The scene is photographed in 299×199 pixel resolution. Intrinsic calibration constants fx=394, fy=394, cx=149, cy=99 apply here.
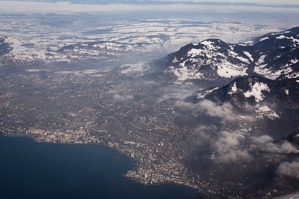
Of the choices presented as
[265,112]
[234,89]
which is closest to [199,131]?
[265,112]

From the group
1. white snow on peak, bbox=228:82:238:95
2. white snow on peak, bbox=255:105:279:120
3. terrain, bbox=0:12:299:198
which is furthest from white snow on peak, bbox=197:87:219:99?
white snow on peak, bbox=255:105:279:120

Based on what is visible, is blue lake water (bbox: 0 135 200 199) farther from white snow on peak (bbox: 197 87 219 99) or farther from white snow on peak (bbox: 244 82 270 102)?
white snow on peak (bbox: 244 82 270 102)

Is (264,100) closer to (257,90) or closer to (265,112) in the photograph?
(257,90)

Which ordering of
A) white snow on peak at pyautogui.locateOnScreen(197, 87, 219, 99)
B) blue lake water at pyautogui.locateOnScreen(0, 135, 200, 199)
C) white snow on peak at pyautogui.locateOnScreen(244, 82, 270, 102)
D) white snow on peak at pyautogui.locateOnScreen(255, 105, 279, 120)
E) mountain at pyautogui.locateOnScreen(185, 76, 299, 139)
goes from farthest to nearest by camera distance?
1. white snow on peak at pyautogui.locateOnScreen(197, 87, 219, 99)
2. white snow on peak at pyautogui.locateOnScreen(244, 82, 270, 102)
3. white snow on peak at pyautogui.locateOnScreen(255, 105, 279, 120)
4. mountain at pyautogui.locateOnScreen(185, 76, 299, 139)
5. blue lake water at pyautogui.locateOnScreen(0, 135, 200, 199)

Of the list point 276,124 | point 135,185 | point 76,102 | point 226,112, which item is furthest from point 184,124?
point 76,102

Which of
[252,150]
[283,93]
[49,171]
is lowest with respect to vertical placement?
[49,171]

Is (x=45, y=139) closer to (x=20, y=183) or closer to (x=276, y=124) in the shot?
(x=20, y=183)

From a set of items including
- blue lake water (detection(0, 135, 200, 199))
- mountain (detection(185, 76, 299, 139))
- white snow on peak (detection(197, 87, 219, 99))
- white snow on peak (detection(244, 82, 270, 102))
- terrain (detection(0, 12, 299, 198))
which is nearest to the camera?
blue lake water (detection(0, 135, 200, 199))
